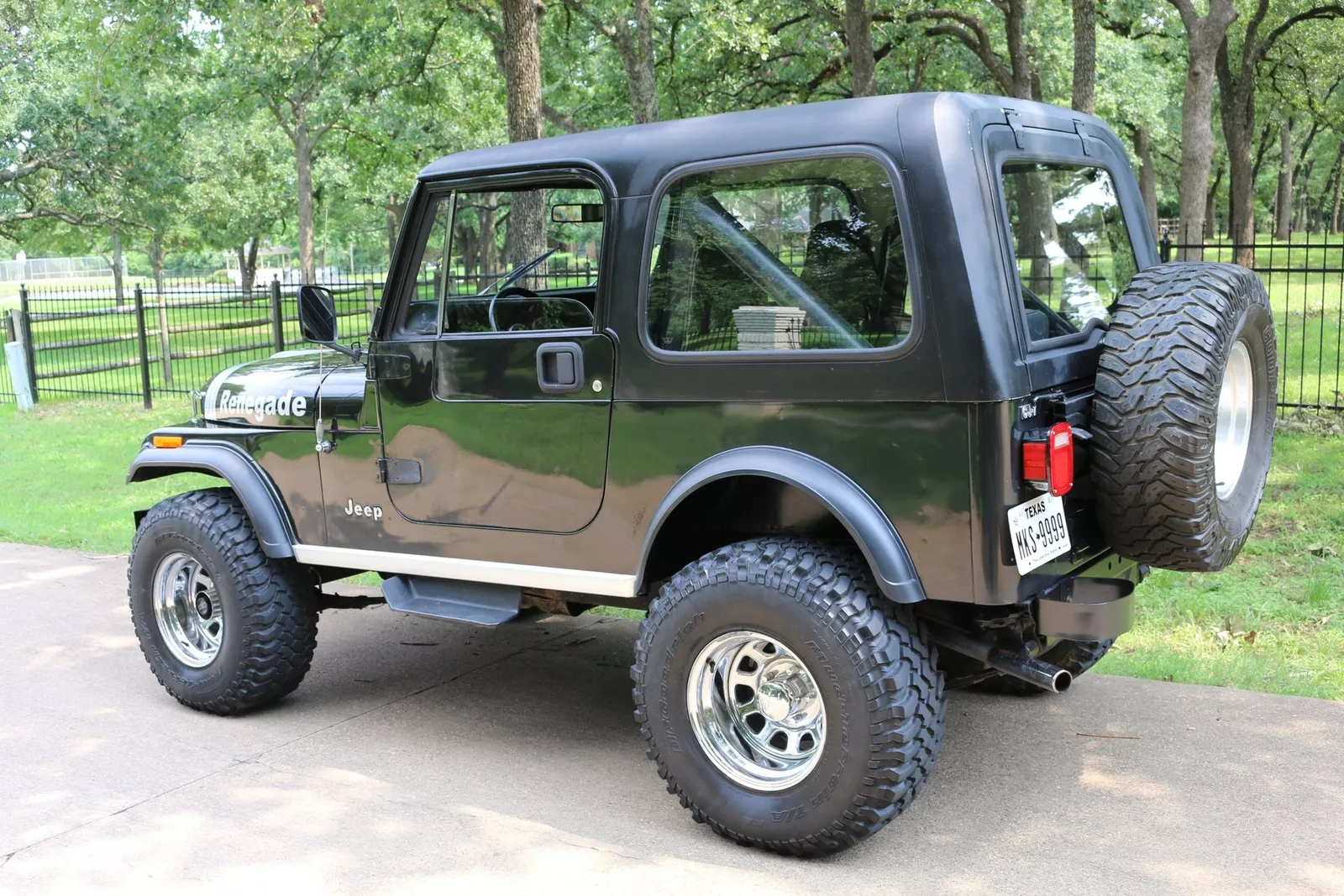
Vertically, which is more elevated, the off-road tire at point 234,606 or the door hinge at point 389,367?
the door hinge at point 389,367

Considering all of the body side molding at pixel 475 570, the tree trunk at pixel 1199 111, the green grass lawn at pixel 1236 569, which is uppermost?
the tree trunk at pixel 1199 111

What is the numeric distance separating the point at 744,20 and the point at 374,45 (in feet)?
23.7

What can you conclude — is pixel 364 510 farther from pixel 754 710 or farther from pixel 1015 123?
pixel 1015 123

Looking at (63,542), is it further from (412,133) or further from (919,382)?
(412,133)

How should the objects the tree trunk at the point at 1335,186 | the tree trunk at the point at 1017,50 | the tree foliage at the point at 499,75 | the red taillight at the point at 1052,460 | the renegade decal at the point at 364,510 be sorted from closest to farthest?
the red taillight at the point at 1052,460
the renegade decal at the point at 364,510
the tree foliage at the point at 499,75
the tree trunk at the point at 1017,50
the tree trunk at the point at 1335,186

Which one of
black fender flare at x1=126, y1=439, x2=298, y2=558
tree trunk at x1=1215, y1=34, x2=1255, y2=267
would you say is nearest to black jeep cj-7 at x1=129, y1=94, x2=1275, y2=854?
black fender flare at x1=126, y1=439, x2=298, y2=558

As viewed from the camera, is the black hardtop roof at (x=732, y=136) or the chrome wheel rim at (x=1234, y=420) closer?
the black hardtop roof at (x=732, y=136)

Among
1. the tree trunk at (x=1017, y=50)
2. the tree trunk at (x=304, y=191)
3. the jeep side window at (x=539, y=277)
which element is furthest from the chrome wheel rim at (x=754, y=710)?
the tree trunk at (x=304, y=191)

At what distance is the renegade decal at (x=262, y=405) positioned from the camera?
488cm

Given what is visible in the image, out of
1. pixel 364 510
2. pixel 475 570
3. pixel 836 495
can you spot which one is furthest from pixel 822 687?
pixel 364 510

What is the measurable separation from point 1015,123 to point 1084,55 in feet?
28.5

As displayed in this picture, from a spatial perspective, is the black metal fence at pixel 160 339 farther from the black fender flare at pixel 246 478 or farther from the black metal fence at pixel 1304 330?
the black metal fence at pixel 1304 330

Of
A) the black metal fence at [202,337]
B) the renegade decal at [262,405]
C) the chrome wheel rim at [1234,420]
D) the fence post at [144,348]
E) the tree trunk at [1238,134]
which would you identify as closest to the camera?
the chrome wheel rim at [1234,420]

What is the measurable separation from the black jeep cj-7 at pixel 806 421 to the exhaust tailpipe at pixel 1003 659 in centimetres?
2
